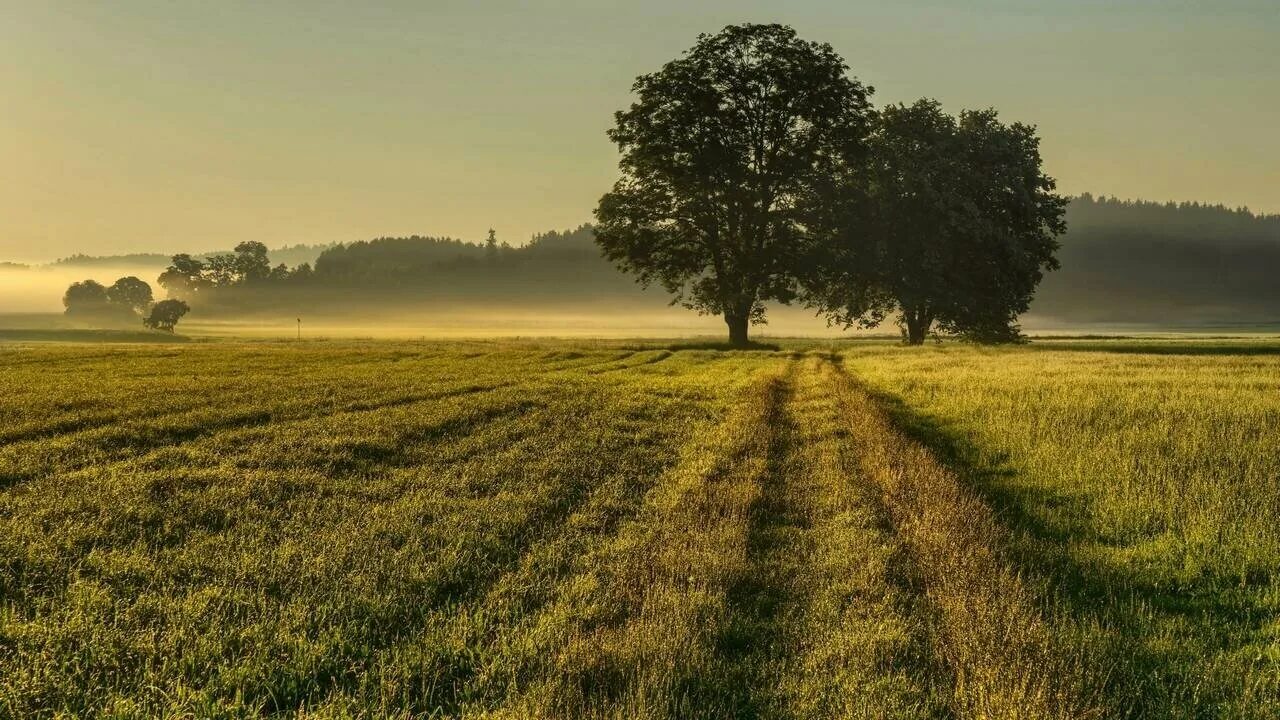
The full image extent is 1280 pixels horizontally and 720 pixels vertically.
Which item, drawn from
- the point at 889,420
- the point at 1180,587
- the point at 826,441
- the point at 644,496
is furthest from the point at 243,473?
the point at 889,420

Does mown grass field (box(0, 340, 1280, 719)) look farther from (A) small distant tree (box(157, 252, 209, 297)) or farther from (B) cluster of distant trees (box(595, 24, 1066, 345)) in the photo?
(A) small distant tree (box(157, 252, 209, 297))

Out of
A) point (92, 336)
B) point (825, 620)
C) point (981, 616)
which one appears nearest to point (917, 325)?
point (981, 616)

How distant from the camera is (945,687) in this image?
5.08 metres

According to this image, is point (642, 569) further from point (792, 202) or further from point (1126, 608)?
point (792, 202)

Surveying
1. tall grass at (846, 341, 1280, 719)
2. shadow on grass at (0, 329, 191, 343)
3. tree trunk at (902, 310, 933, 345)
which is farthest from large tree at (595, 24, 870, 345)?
shadow on grass at (0, 329, 191, 343)

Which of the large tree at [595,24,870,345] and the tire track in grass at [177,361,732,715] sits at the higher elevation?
the large tree at [595,24,870,345]

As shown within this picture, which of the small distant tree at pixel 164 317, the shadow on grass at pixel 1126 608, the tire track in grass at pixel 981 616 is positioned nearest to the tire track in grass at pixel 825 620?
the tire track in grass at pixel 981 616

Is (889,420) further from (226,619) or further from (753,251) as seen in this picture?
(753,251)

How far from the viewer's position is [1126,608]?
21.8ft

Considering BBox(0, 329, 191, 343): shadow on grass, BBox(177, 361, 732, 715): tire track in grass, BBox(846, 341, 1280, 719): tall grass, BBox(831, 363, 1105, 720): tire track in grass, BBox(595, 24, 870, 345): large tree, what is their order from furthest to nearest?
1. BBox(0, 329, 191, 343): shadow on grass
2. BBox(595, 24, 870, 345): large tree
3. BBox(846, 341, 1280, 719): tall grass
4. BBox(177, 361, 732, 715): tire track in grass
5. BBox(831, 363, 1105, 720): tire track in grass

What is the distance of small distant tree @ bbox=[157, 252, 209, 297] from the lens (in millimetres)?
192125

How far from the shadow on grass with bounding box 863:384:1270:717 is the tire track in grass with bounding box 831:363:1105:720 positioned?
0.75 ft

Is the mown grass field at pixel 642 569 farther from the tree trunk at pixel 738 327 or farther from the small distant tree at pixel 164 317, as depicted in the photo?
the small distant tree at pixel 164 317

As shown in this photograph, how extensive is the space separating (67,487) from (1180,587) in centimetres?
1333
